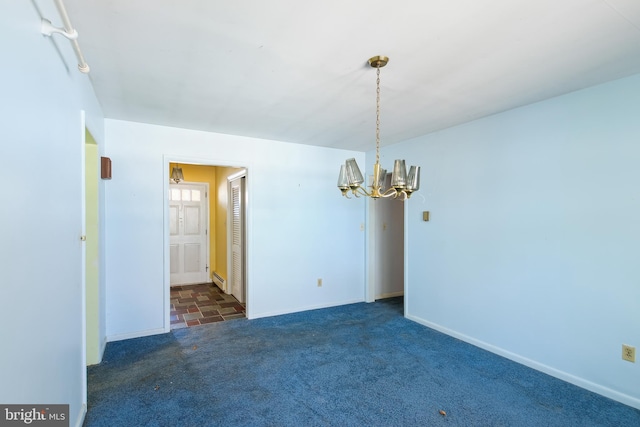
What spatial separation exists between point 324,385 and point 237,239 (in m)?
2.92

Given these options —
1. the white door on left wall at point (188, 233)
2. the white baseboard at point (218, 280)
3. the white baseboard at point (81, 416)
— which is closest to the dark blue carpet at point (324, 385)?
the white baseboard at point (81, 416)

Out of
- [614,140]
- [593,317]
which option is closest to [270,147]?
[614,140]

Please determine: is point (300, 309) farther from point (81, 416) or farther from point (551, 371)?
point (551, 371)

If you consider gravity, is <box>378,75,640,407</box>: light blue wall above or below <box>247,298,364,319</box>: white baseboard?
above

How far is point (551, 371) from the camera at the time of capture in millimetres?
2668

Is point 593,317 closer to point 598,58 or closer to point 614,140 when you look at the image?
point 614,140

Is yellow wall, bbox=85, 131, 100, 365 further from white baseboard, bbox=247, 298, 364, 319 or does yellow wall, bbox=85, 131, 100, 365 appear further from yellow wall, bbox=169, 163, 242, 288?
→ yellow wall, bbox=169, 163, 242, 288

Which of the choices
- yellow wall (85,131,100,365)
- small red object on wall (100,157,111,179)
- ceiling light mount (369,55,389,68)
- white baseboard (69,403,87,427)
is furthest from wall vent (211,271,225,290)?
ceiling light mount (369,55,389,68)

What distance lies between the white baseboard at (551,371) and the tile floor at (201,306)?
270 centimetres

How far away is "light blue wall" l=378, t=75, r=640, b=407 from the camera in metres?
2.31

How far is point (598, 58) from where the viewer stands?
203 centimetres

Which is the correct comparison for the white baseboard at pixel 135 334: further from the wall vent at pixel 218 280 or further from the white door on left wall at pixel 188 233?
the white door on left wall at pixel 188 233

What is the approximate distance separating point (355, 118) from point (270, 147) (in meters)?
1.40

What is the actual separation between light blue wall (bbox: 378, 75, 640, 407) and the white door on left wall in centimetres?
434
